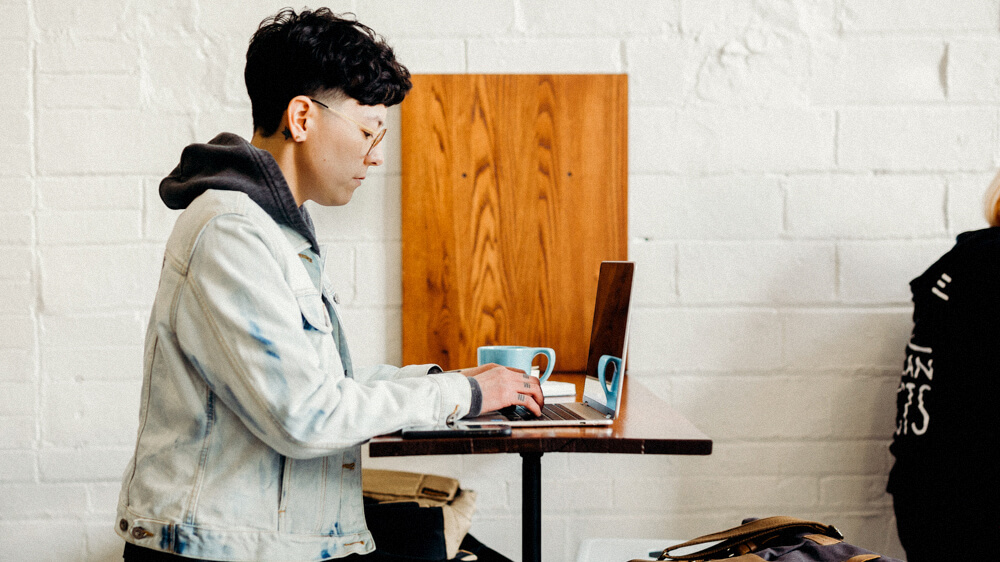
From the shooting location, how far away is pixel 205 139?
64.7 inches

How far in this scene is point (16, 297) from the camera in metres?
1.64

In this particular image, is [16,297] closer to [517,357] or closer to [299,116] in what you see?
[299,116]

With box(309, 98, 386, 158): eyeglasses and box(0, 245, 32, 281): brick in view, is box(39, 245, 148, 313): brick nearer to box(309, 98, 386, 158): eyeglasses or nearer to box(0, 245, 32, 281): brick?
box(0, 245, 32, 281): brick

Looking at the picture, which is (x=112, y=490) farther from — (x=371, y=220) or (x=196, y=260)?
(x=196, y=260)

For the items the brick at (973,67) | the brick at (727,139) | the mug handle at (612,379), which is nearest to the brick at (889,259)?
the brick at (727,139)

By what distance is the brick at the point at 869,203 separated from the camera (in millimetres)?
1688

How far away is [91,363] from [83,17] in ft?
2.49

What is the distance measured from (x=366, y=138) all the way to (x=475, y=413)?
1.46 ft

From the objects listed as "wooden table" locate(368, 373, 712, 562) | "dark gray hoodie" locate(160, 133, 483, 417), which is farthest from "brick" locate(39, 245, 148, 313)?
"wooden table" locate(368, 373, 712, 562)

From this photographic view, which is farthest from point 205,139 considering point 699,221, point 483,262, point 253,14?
point 699,221

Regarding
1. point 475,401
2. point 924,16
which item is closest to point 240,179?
point 475,401

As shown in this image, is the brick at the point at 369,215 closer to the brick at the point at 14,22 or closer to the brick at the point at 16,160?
the brick at the point at 16,160

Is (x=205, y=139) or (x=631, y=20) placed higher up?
(x=631, y=20)

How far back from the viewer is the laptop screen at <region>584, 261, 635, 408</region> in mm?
1072
